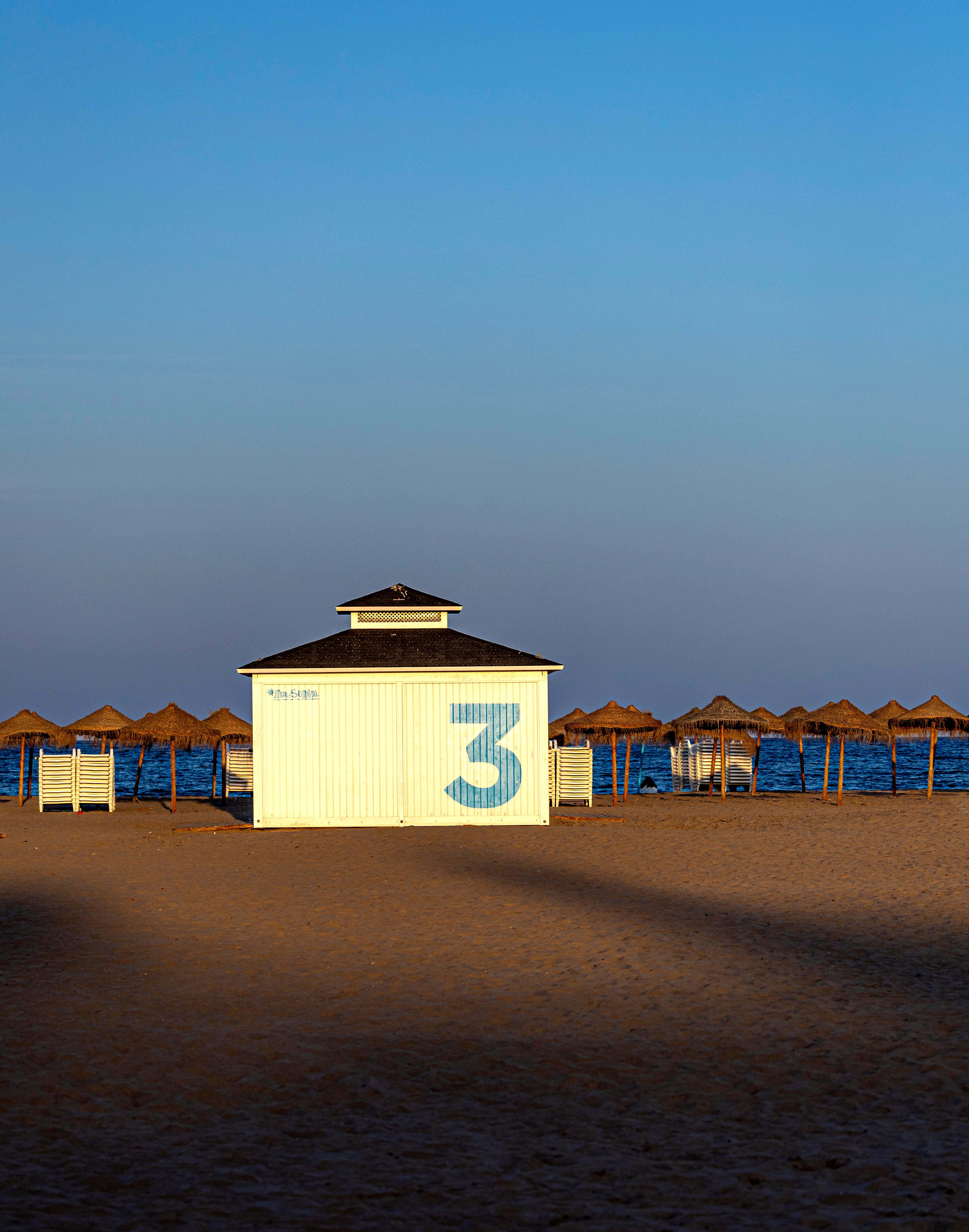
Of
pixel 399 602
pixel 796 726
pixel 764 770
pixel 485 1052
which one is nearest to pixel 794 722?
pixel 796 726

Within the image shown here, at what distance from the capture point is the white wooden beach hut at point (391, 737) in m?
19.7

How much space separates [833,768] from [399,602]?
57194 mm

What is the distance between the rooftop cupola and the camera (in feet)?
71.6

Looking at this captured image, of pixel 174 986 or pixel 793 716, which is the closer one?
pixel 174 986

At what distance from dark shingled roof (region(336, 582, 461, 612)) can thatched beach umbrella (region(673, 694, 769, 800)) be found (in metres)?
8.11

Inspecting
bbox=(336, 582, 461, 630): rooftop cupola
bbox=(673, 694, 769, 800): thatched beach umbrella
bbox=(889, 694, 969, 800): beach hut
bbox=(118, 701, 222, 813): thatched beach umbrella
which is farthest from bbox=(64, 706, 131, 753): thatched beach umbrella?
bbox=(889, 694, 969, 800): beach hut

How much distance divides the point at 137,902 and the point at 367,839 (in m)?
6.13

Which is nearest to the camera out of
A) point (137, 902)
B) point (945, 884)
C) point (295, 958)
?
point (295, 958)

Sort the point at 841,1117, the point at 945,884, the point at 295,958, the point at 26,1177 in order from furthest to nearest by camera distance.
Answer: the point at 945,884 → the point at 295,958 → the point at 841,1117 → the point at 26,1177

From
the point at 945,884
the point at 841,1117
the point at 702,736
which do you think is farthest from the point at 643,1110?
the point at 702,736

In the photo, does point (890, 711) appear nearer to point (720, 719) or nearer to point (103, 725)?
point (720, 719)

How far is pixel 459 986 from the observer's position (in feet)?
27.4

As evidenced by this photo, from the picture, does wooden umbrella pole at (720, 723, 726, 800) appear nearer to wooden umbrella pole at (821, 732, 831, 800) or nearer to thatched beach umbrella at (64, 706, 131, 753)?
wooden umbrella pole at (821, 732, 831, 800)

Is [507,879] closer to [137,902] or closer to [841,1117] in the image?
[137,902]
